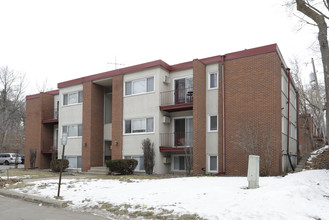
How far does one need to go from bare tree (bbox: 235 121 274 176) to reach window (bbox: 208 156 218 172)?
173 centimetres

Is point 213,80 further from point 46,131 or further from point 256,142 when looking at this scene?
point 46,131

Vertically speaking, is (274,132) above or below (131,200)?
above

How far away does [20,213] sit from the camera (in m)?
8.53

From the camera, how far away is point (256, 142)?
14820 mm

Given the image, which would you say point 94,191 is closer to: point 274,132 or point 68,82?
point 274,132

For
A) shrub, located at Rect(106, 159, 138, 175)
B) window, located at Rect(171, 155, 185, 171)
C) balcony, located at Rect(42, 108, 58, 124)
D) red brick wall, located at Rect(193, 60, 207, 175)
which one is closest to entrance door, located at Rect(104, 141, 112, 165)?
shrub, located at Rect(106, 159, 138, 175)

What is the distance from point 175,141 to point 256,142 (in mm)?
5307

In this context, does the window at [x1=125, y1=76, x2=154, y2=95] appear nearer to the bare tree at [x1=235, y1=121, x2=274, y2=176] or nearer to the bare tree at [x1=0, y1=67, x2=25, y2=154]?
the bare tree at [x1=235, y1=121, x2=274, y2=176]

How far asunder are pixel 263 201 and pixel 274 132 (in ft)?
27.7

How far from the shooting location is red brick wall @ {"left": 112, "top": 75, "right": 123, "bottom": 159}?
788 inches

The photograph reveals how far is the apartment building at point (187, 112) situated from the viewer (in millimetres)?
15625

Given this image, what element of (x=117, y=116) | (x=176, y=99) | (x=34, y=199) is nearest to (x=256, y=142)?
(x=176, y=99)

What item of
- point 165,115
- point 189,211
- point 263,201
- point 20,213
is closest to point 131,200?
point 189,211

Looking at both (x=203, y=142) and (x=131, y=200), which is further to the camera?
(x=203, y=142)
